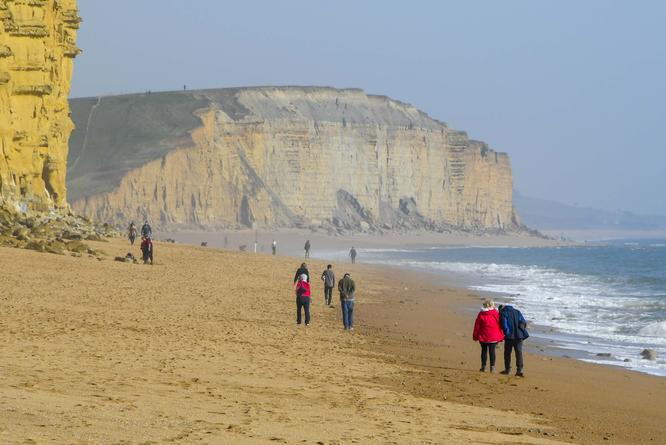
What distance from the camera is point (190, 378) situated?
412 inches

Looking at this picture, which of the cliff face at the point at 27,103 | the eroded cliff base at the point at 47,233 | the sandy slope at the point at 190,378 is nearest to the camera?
the sandy slope at the point at 190,378

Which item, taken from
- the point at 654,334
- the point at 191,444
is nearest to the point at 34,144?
the point at 654,334

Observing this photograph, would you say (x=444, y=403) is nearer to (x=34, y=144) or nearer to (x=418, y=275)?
(x=34, y=144)

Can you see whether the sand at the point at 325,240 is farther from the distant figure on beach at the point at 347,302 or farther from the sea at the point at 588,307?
the distant figure on beach at the point at 347,302

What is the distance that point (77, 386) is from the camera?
9.05 m

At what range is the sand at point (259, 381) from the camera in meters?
7.89

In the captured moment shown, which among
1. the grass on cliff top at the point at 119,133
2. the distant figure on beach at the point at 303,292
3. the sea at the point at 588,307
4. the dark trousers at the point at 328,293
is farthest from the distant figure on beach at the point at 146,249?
the grass on cliff top at the point at 119,133

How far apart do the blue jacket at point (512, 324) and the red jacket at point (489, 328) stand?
0.08 metres

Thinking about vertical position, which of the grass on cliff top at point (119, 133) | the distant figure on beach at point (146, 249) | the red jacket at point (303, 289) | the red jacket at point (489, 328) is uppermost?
the grass on cliff top at point (119, 133)

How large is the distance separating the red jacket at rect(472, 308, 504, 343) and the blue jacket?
79 millimetres

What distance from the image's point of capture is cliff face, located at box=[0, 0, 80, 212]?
34125mm

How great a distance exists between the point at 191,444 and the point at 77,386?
7.70 ft

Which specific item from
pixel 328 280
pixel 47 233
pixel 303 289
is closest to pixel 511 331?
pixel 303 289

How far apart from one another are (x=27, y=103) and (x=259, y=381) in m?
27.3
